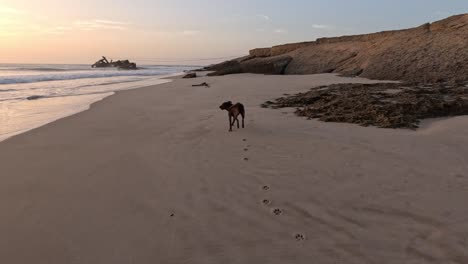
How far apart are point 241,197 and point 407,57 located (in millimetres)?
13986

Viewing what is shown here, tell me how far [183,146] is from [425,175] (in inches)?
131

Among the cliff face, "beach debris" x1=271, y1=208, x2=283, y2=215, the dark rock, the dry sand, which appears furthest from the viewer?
the dark rock

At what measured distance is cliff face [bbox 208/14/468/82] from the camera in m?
13.6

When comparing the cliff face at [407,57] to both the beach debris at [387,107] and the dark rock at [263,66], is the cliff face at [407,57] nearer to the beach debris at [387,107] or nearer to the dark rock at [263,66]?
the dark rock at [263,66]

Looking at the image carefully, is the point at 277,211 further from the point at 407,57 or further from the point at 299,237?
the point at 407,57

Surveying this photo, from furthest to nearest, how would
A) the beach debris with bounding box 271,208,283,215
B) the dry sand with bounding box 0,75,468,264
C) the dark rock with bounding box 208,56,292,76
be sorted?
the dark rock with bounding box 208,56,292,76, the beach debris with bounding box 271,208,283,215, the dry sand with bounding box 0,75,468,264

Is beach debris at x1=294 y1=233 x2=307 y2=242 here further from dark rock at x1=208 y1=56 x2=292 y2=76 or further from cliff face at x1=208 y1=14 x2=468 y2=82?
dark rock at x1=208 y1=56 x2=292 y2=76

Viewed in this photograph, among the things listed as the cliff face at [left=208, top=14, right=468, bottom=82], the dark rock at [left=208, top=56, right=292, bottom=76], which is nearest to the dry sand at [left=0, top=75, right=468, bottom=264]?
the cliff face at [left=208, top=14, right=468, bottom=82]

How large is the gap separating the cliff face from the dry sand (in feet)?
27.1

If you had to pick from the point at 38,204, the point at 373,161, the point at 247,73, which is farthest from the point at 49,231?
the point at 247,73

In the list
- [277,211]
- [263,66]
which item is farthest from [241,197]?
[263,66]

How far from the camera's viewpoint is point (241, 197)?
358 centimetres

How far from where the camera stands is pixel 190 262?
254 centimetres

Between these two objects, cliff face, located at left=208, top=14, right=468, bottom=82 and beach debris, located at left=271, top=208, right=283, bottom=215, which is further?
cliff face, located at left=208, top=14, right=468, bottom=82
